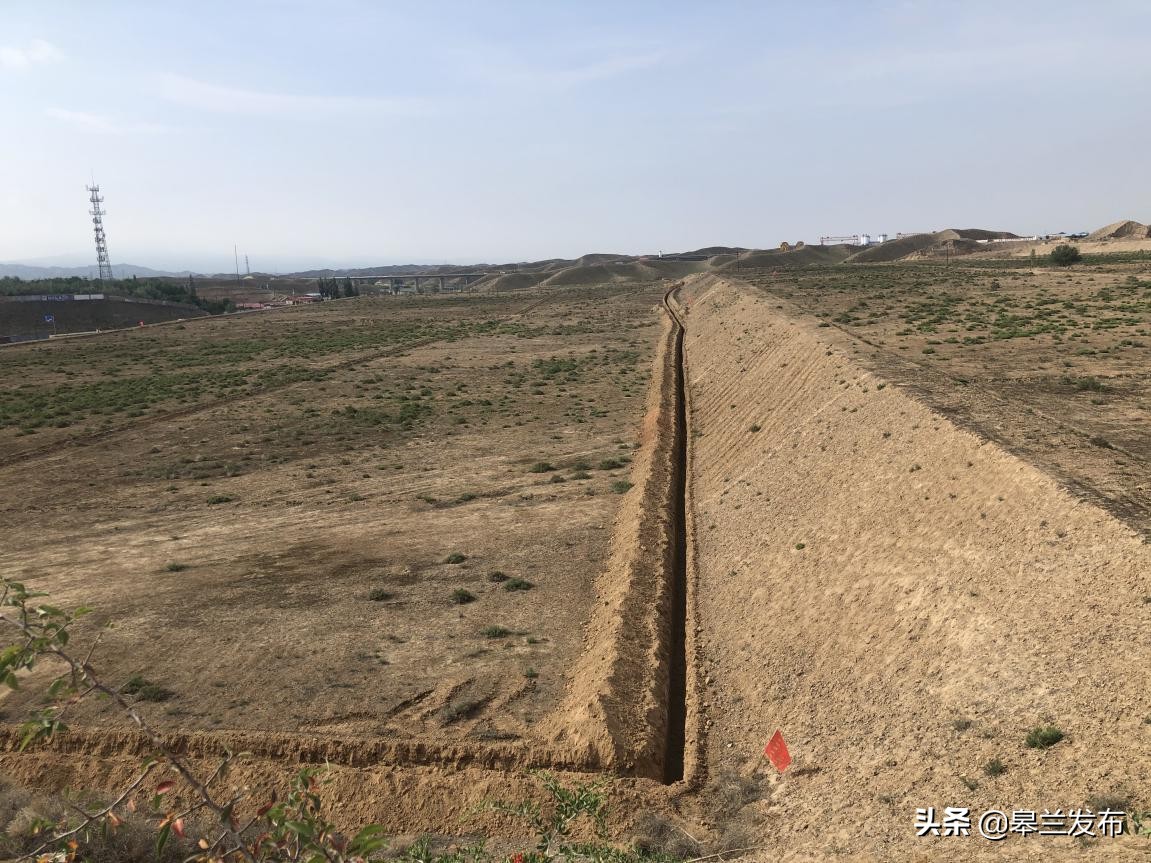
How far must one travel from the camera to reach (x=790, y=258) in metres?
178

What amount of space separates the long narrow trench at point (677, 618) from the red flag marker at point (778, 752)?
1.26 meters

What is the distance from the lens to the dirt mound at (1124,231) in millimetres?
147500

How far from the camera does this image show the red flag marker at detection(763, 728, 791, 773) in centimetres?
1086

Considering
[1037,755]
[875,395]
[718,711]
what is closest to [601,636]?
[718,711]

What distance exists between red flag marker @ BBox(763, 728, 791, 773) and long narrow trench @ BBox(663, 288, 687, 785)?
1255mm

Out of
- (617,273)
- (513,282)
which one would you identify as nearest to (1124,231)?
(617,273)

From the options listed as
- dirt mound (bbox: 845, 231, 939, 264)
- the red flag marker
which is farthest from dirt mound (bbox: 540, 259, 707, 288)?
the red flag marker

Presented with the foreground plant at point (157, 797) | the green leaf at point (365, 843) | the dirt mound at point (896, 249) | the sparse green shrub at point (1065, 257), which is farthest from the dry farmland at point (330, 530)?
the dirt mound at point (896, 249)

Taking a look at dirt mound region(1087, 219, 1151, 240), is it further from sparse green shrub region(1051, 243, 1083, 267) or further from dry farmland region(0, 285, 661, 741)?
dry farmland region(0, 285, 661, 741)

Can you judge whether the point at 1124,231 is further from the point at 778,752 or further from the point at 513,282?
the point at 778,752

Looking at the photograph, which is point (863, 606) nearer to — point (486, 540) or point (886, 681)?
point (886, 681)

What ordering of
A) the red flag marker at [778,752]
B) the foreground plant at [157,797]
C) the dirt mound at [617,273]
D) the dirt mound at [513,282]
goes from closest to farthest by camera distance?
the foreground plant at [157,797], the red flag marker at [778,752], the dirt mound at [617,273], the dirt mound at [513,282]

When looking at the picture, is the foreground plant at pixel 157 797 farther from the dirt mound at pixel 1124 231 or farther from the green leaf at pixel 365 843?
the dirt mound at pixel 1124 231

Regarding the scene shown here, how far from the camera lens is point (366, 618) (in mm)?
16156
